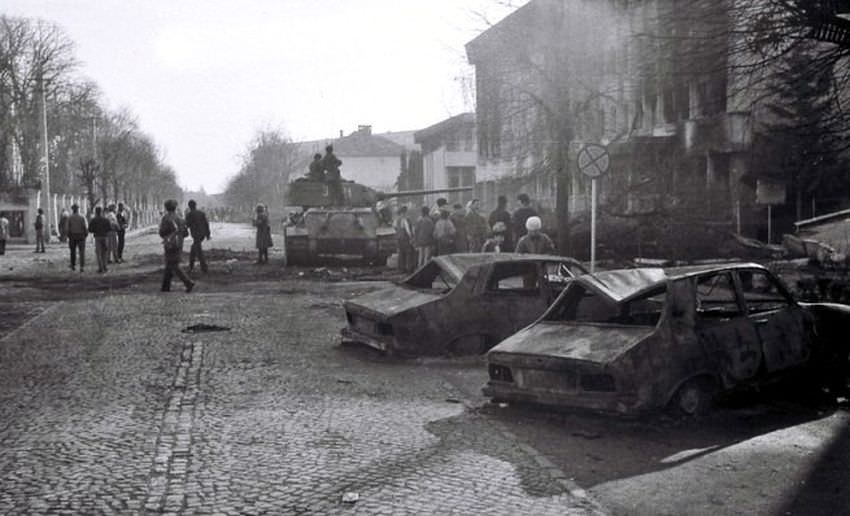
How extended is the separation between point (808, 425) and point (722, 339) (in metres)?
0.92

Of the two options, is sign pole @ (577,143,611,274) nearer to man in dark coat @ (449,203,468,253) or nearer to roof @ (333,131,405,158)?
man in dark coat @ (449,203,468,253)

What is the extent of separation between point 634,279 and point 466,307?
2.70 metres

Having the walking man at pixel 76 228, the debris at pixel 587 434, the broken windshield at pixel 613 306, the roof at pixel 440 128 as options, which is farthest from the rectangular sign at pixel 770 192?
the roof at pixel 440 128

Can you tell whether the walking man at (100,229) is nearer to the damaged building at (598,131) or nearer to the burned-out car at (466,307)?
the damaged building at (598,131)

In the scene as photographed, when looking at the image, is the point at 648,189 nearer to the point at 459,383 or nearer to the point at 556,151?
the point at 556,151

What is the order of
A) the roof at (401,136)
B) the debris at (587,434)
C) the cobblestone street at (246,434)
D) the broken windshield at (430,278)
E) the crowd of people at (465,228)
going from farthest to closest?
the roof at (401,136), the crowd of people at (465,228), the broken windshield at (430,278), the debris at (587,434), the cobblestone street at (246,434)

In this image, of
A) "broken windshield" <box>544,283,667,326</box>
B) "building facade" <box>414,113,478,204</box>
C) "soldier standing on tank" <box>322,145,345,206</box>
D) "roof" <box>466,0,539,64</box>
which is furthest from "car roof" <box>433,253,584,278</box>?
"building facade" <box>414,113,478,204</box>

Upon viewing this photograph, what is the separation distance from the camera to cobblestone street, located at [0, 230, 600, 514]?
19.1 ft

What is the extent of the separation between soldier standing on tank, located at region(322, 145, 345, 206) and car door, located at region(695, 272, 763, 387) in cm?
2266

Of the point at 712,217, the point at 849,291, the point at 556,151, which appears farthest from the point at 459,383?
the point at 712,217

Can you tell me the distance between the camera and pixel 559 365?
7.75 metres

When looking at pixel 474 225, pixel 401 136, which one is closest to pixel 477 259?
pixel 474 225

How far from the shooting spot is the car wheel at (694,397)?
7.71 m

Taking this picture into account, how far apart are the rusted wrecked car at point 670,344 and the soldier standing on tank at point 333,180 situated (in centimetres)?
2167
